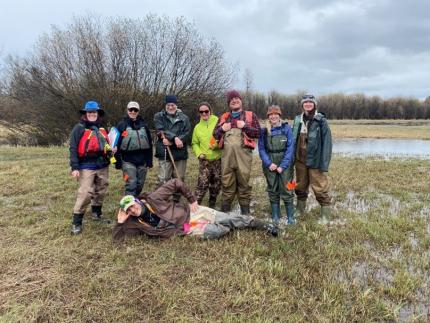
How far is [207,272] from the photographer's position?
412cm

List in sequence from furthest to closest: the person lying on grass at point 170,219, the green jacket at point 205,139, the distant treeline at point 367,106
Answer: the distant treeline at point 367,106, the green jacket at point 205,139, the person lying on grass at point 170,219

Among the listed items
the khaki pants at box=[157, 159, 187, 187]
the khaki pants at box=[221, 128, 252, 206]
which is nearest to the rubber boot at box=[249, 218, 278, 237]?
the khaki pants at box=[221, 128, 252, 206]

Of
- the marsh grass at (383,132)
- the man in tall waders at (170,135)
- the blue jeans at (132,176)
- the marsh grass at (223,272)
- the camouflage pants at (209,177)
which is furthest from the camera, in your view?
the marsh grass at (383,132)

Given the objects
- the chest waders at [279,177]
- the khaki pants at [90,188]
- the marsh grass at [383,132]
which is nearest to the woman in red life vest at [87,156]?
the khaki pants at [90,188]

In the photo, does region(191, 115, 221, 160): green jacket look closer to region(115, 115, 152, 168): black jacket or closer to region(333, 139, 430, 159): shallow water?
region(115, 115, 152, 168): black jacket

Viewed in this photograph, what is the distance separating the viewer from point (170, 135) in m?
6.44

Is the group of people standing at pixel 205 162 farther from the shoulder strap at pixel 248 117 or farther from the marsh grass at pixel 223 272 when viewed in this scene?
the marsh grass at pixel 223 272

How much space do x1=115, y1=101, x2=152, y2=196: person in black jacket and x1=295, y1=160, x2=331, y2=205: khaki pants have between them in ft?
9.77

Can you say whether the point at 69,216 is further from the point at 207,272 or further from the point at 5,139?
the point at 5,139

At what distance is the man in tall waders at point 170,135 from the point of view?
6.42 metres

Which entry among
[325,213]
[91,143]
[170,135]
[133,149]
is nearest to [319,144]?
[325,213]

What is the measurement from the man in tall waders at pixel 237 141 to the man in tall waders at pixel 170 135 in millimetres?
716

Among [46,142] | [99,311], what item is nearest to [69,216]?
[99,311]

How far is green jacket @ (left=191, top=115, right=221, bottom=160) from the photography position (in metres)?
6.56
